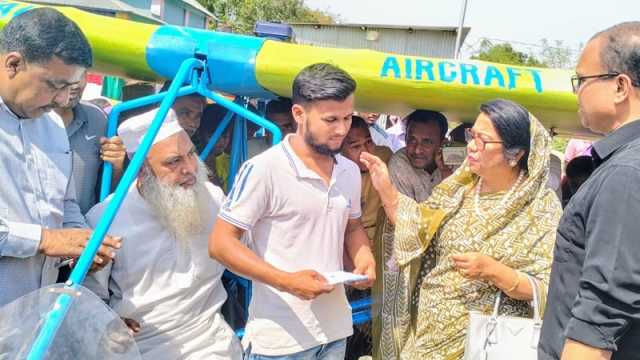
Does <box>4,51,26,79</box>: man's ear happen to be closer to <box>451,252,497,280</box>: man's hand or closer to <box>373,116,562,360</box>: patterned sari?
<box>373,116,562,360</box>: patterned sari

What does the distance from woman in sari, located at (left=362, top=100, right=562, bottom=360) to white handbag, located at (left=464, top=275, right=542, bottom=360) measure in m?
0.11

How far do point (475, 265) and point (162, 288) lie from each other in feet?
4.10

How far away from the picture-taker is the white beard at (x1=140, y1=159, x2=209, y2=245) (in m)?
2.58

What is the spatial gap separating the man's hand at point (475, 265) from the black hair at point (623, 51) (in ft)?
2.73

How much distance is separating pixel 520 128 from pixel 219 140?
154cm

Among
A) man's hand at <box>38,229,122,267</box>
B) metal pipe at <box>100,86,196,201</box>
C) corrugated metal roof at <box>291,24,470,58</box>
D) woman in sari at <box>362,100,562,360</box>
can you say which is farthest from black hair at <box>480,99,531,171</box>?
corrugated metal roof at <box>291,24,470,58</box>

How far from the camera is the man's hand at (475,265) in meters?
2.21

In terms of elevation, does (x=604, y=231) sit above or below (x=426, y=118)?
below

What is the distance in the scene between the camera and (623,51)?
1613mm

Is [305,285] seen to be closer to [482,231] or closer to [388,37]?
[482,231]

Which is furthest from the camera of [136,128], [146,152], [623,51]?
[136,128]

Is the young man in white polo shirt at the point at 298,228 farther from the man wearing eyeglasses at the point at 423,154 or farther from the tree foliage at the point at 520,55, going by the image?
the tree foliage at the point at 520,55

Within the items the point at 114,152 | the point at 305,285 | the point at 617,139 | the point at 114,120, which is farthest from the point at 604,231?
the point at 114,120

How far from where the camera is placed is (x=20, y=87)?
198 centimetres
